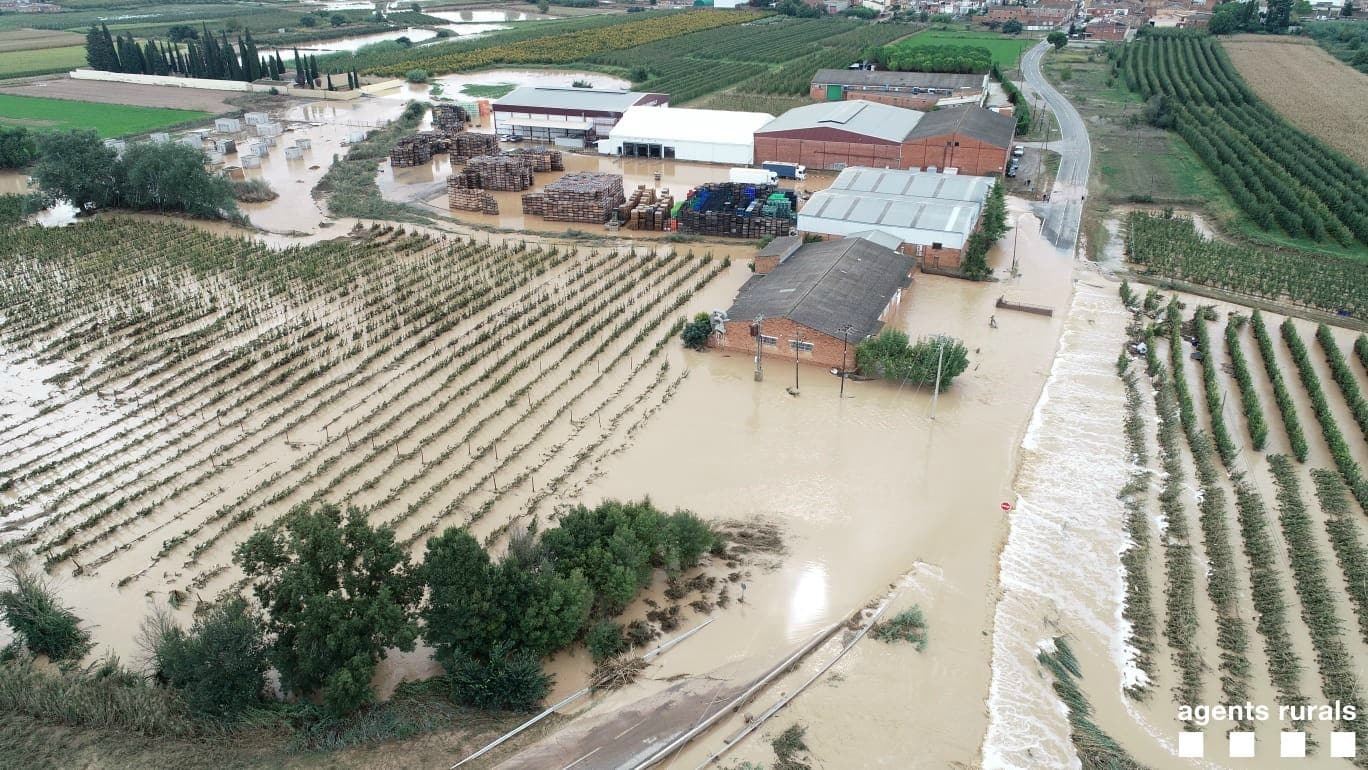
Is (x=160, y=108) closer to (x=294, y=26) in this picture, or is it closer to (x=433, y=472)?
(x=294, y=26)

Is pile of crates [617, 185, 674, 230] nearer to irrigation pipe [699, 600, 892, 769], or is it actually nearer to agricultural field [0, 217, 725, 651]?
agricultural field [0, 217, 725, 651]

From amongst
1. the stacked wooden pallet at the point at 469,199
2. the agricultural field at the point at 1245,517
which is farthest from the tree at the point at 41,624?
the stacked wooden pallet at the point at 469,199

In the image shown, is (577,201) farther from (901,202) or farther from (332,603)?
(332,603)

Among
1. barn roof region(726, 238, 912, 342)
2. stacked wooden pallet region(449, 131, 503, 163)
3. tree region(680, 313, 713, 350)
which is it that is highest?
stacked wooden pallet region(449, 131, 503, 163)

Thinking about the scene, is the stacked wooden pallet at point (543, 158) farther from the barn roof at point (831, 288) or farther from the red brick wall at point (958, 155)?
the barn roof at point (831, 288)

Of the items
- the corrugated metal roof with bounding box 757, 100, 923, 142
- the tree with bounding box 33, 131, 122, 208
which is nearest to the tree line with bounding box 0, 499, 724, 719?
the tree with bounding box 33, 131, 122, 208

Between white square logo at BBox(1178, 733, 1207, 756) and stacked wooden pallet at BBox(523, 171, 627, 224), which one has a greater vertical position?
stacked wooden pallet at BBox(523, 171, 627, 224)
